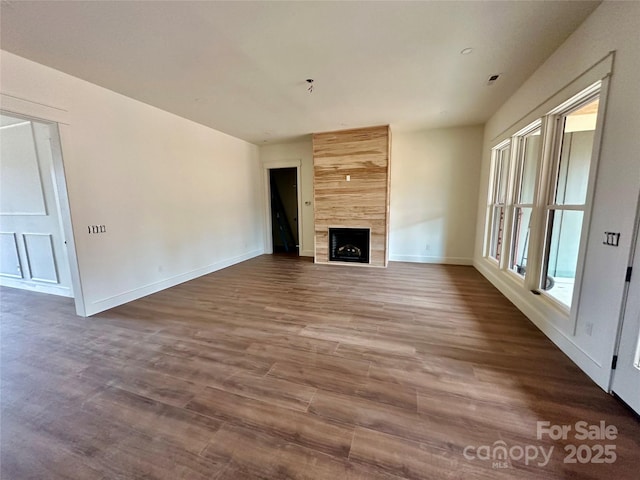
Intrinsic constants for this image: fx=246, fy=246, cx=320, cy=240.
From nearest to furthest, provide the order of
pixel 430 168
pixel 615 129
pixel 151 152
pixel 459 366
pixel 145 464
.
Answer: pixel 145 464 → pixel 615 129 → pixel 459 366 → pixel 151 152 → pixel 430 168

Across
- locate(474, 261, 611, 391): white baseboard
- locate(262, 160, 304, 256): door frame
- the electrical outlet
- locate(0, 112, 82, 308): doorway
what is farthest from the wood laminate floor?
locate(262, 160, 304, 256): door frame

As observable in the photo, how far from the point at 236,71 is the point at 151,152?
2028 mm

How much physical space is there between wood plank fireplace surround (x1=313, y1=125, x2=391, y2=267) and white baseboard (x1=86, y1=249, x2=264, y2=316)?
7.15 feet

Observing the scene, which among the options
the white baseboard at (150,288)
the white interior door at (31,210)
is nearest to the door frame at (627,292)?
the white baseboard at (150,288)

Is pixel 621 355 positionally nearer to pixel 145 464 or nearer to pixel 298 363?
pixel 298 363

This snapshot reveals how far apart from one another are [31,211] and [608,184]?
6.85 meters

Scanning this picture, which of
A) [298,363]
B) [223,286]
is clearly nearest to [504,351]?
[298,363]

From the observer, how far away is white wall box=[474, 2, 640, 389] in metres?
1.65

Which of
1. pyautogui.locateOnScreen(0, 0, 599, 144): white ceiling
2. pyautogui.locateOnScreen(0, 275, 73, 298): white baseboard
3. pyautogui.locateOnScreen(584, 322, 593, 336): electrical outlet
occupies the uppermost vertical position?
pyautogui.locateOnScreen(0, 0, 599, 144): white ceiling

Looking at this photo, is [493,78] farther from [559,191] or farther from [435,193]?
[435,193]

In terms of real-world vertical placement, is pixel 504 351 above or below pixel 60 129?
below

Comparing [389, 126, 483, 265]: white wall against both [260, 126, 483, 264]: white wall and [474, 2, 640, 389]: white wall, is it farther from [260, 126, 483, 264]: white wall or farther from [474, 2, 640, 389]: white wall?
[474, 2, 640, 389]: white wall

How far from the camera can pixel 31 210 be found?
12.4 ft

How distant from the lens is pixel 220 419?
1.58 metres
